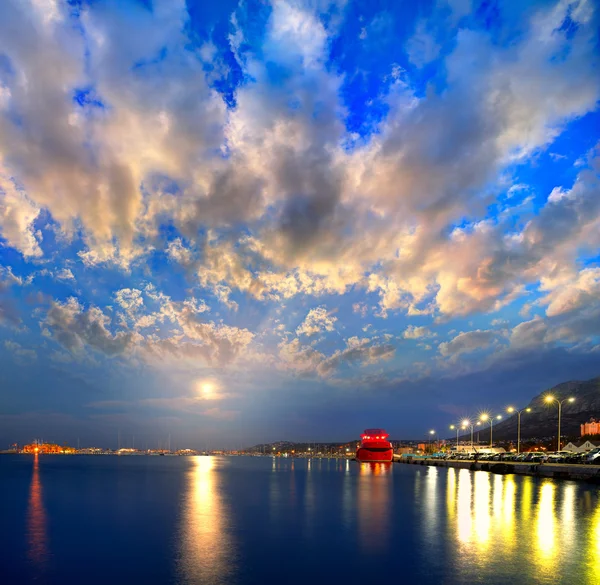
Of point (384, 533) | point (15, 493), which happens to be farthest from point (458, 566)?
point (15, 493)

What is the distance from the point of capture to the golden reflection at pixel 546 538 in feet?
77.3

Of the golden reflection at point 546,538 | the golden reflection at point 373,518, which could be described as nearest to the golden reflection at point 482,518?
the golden reflection at point 546,538

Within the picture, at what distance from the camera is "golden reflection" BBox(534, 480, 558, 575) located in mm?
23547

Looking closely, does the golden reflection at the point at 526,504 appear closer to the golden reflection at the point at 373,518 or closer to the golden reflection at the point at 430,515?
the golden reflection at the point at 430,515

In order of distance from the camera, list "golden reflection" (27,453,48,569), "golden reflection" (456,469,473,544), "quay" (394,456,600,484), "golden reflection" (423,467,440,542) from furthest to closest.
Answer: "quay" (394,456,600,484) < "golden reflection" (423,467,440,542) < "golden reflection" (456,469,473,544) < "golden reflection" (27,453,48,569)

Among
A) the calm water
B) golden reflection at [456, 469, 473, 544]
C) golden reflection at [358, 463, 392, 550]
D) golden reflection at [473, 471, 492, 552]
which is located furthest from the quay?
golden reflection at [358, 463, 392, 550]

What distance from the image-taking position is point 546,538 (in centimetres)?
2955

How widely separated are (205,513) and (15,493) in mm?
41025

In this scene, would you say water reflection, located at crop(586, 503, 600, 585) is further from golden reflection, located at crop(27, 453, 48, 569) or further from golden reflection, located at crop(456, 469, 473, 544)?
golden reflection, located at crop(27, 453, 48, 569)

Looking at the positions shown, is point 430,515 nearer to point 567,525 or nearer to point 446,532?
point 446,532

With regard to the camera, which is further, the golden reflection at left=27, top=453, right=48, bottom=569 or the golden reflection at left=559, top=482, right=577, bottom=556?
the golden reflection at left=27, top=453, right=48, bottom=569

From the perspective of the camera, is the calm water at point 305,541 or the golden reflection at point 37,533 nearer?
the calm water at point 305,541

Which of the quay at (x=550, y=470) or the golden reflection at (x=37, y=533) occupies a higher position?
the golden reflection at (x=37, y=533)

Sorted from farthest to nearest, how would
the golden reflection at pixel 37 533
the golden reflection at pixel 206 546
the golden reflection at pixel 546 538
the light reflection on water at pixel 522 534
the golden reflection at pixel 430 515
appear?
the golden reflection at pixel 430 515, the golden reflection at pixel 37 533, the golden reflection at pixel 546 538, the light reflection on water at pixel 522 534, the golden reflection at pixel 206 546
